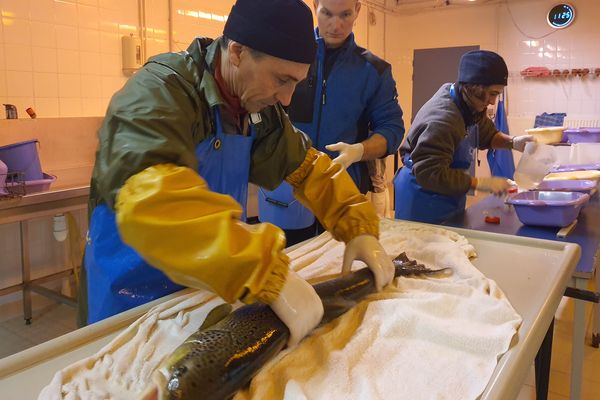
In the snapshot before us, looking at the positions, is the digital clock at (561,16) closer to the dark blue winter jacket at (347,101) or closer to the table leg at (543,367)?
the dark blue winter jacket at (347,101)

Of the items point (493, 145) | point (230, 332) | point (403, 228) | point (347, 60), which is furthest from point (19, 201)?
point (493, 145)

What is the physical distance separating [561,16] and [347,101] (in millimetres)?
5428

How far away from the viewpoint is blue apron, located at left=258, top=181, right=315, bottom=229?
2.32m

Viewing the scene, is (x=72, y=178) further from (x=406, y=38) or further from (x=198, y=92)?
(x=406, y=38)

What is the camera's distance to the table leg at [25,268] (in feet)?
11.1

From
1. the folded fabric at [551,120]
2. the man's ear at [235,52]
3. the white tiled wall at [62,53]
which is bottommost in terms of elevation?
the man's ear at [235,52]

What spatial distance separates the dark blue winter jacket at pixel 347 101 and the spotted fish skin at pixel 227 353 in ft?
4.34

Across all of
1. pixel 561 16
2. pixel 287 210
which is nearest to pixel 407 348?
pixel 287 210

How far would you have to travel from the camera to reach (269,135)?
1.51m

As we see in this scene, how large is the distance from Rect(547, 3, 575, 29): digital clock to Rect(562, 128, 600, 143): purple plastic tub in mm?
2171

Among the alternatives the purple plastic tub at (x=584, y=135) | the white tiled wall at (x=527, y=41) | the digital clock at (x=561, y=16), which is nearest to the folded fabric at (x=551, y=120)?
the white tiled wall at (x=527, y=41)

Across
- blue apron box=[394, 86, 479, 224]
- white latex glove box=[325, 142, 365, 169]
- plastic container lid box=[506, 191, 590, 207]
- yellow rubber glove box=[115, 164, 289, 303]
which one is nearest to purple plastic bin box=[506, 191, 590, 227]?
plastic container lid box=[506, 191, 590, 207]

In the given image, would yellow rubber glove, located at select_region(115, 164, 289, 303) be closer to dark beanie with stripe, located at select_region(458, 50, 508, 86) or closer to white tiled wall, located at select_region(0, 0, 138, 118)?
dark beanie with stripe, located at select_region(458, 50, 508, 86)

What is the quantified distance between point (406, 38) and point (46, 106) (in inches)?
223
